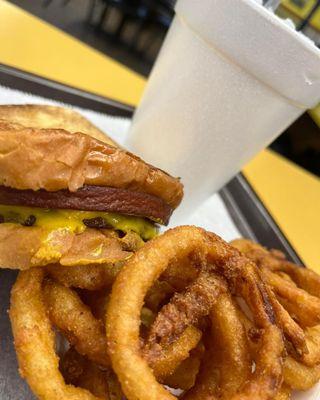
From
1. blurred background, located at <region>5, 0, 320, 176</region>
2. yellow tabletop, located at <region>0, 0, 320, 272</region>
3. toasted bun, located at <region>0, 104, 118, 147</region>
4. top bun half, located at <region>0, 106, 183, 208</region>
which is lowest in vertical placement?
blurred background, located at <region>5, 0, 320, 176</region>

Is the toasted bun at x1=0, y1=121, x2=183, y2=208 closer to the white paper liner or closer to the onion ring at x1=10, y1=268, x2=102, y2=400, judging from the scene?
the onion ring at x1=10, y1=268, x2=102, y2=400

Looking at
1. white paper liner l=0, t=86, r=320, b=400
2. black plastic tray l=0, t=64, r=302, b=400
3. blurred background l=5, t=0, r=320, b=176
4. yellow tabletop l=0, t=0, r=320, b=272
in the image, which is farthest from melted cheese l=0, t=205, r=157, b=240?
blurred background l=5, t=0, r=320, b=176

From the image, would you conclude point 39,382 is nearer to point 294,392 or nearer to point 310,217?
point 294,392

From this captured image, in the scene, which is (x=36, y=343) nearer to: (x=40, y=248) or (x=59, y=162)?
(x=40, y=248)

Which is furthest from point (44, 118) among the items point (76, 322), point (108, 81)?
point (108, 81)

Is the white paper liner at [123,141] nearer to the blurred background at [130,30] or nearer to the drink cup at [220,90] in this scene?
the drink cup at [220,90]

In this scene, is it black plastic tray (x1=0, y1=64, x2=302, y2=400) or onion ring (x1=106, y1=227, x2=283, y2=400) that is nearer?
onion ring (x1=106, y1=227, x2=283, y2=400)

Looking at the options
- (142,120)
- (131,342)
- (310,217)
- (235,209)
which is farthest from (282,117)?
(310,217)
